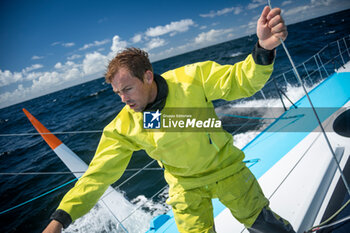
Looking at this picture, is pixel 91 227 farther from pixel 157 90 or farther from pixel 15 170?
pixel 15 170

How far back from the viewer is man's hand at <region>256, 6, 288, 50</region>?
88 cm

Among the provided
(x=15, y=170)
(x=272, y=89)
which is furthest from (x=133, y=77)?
(x=15, y=170)

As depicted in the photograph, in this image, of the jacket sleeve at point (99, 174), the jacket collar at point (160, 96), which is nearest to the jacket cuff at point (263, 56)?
the jacket collar at point (160, 96)

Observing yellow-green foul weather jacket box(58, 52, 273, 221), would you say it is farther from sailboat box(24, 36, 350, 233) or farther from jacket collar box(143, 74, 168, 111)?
sailboat box(24, 36, 350, 233)

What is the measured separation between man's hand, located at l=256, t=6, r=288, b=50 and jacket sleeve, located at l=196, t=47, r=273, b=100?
0.34ft

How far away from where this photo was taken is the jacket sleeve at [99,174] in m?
1.15

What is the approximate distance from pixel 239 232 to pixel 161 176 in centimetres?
414

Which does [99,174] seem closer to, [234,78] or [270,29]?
[234,78]

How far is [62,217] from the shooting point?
107cm

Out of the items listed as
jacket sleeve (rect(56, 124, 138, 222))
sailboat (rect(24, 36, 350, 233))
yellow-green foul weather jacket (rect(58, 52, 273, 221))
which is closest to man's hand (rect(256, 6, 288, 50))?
yellow-green foul weather jacket (rect(58, 52, 273, 221))

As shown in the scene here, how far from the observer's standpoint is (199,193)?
4.41 feet

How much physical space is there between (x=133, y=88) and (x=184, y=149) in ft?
1.68

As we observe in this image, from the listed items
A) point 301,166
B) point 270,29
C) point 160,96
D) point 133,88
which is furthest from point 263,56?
point 301,166

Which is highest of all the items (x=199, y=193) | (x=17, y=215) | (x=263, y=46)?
(x=263, y=46)
